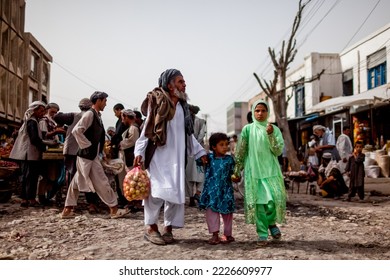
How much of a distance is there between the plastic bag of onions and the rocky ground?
16.4 inches

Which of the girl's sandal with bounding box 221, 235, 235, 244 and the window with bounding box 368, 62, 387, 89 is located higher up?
the window with bounding box 368, 62, 387, 89

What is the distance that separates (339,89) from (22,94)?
36.7ft

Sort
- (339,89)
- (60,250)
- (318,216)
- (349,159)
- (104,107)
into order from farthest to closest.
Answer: (339,89)
(349,159)
(318,216)
(104,107)
(60,250)

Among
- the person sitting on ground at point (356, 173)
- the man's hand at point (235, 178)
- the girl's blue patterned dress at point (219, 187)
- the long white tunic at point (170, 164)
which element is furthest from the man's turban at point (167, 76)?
the person sitting on ground at point (356, 173)

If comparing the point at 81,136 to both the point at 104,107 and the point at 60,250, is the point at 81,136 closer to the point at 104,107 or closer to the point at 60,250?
the point at 104,107

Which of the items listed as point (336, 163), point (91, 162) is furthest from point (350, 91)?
point (91, 162)

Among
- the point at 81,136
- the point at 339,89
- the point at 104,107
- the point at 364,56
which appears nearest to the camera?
the point at 81,136

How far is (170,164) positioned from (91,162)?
1.46m

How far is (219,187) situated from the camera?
300 centimetres

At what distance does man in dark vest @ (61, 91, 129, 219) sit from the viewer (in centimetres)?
A: 403

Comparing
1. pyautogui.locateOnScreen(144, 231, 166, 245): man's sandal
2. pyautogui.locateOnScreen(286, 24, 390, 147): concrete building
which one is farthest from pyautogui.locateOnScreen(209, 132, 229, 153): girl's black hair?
pyautogui.locateOnScreen(286, 24, 390, 147): concrete building

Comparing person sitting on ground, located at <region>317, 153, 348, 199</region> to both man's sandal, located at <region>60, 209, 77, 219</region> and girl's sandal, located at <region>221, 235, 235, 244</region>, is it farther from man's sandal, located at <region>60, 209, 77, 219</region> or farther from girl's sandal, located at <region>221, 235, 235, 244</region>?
man's sandal, located at <region>60, 209, 77, 219</region>
